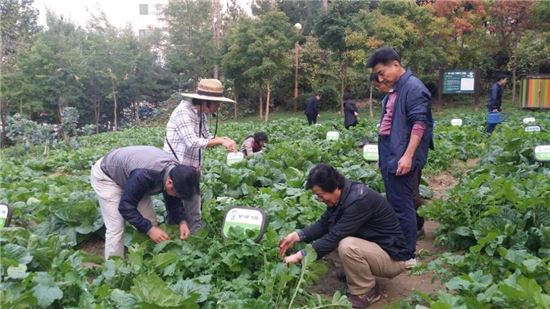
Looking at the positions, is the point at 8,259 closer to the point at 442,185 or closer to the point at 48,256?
the point at 48,256

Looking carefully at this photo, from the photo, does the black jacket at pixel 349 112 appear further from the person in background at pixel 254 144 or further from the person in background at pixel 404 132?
the person in background at pixel 404 132

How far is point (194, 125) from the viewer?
4.31 m

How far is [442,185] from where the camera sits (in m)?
7.14

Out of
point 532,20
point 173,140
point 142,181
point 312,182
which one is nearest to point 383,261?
point 312,182

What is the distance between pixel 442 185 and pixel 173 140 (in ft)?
13.9

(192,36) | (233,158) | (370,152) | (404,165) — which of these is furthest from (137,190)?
(192,36)

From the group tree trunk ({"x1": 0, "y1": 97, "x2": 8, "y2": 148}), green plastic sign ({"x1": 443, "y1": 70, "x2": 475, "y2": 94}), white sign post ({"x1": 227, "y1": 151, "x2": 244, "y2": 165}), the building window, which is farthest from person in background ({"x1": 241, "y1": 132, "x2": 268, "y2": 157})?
the building window

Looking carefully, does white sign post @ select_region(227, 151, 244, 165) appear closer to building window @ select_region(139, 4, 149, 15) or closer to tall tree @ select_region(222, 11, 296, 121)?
tall tree @ select_region(222, 11, 296, 121)

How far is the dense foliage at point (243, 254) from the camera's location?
2.73m

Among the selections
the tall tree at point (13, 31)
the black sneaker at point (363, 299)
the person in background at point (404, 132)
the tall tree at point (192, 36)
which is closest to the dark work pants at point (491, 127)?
the person in background at point (404, 132)

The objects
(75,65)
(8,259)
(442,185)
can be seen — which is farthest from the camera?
(75,65)

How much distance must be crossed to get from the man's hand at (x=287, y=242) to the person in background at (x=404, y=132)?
0.97m

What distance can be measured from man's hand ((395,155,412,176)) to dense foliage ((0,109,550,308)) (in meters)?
0.70

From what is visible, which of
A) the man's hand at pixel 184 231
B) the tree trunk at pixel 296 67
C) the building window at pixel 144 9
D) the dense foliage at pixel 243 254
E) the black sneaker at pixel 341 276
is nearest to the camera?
the dense foliage at pixel 243 254
